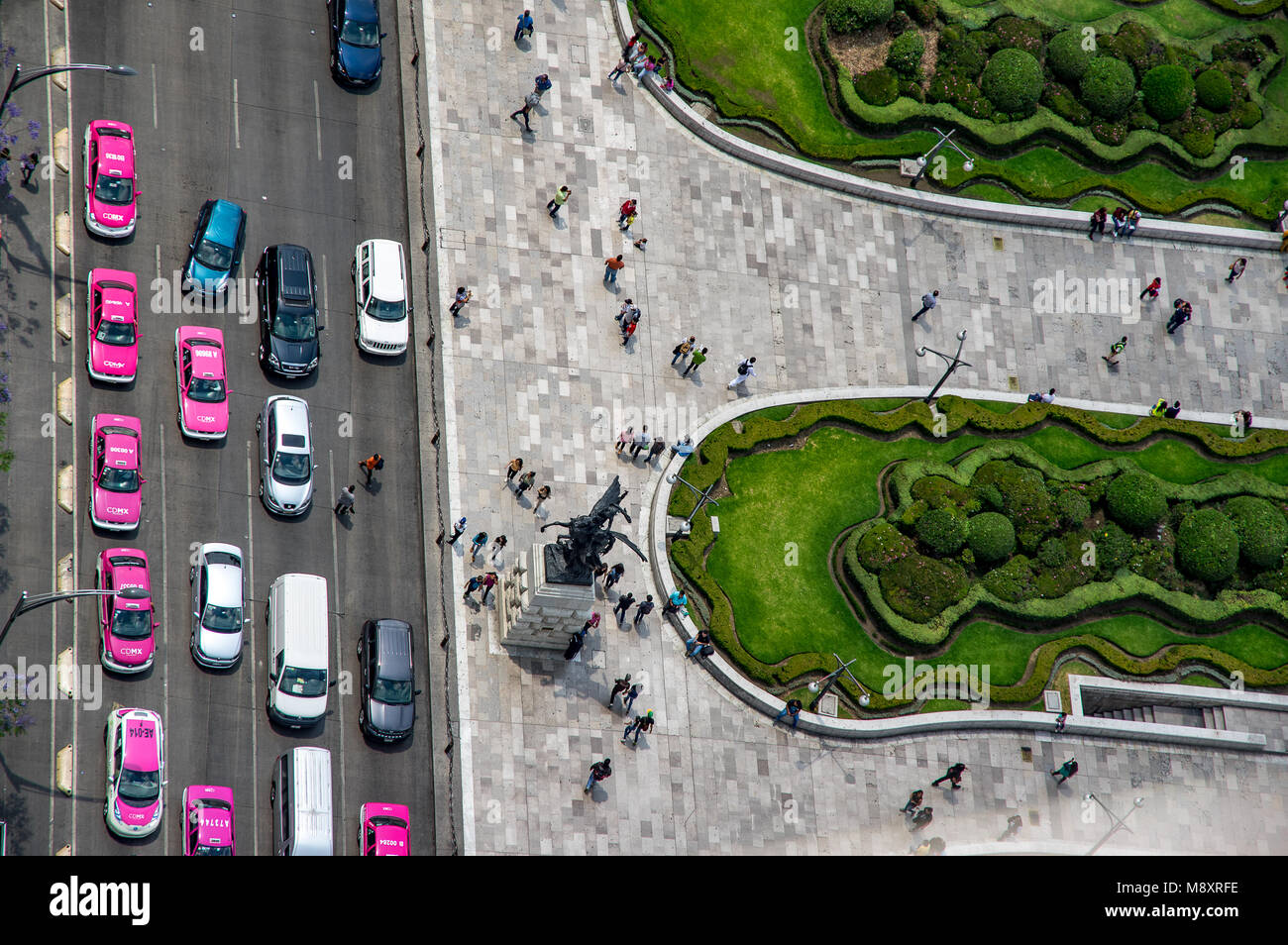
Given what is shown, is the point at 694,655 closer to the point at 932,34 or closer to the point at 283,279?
the point at 283,279

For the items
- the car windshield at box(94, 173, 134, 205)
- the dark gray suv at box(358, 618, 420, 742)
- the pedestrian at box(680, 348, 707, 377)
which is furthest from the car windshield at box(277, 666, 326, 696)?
the pedestrian at box(680, 348, 707, 377)

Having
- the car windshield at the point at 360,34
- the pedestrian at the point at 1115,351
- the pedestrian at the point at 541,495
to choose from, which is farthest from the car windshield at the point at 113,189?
the pedestrian at the point at 1115,351

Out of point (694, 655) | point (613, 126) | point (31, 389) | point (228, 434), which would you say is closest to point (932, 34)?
point (613, 126)

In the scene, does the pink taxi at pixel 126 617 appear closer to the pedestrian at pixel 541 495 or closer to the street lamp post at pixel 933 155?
the pedestrian at pixel 541 495

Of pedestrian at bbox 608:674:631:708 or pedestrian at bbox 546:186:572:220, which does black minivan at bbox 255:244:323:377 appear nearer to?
pedestrian at bbox 546:186:572:220

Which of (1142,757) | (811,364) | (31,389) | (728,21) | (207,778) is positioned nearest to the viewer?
(207,778)

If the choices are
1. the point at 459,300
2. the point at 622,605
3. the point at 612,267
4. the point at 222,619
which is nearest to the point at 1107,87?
the point at 612,267
